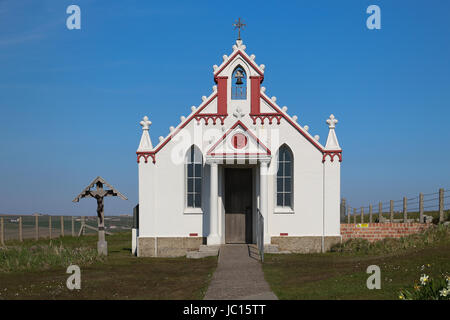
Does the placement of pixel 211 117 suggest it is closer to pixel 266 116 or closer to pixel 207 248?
pixel 266 116

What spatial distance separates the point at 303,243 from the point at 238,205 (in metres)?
3.25

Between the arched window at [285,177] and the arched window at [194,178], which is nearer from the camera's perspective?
the arched window at [285,177]

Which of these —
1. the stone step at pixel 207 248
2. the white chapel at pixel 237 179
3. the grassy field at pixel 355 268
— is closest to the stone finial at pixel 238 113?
the white chapel at pixel 237 179

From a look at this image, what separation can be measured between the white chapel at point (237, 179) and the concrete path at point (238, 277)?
190cm

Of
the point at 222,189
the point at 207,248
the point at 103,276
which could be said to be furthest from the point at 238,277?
the point at 222,189

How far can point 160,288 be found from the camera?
45.4ft

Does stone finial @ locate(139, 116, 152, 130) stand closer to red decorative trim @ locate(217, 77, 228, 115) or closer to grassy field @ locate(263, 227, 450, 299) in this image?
red decorative trim @ locate(217, 77, 228, 115)

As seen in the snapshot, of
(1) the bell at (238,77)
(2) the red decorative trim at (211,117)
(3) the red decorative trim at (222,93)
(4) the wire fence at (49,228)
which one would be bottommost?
(4) the wire fence at (49,228)

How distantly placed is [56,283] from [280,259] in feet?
27.4

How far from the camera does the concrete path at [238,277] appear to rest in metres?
12.4

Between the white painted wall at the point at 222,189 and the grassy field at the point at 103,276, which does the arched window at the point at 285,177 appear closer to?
the white painted wall at the point at 222,189

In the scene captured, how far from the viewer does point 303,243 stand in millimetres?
22469

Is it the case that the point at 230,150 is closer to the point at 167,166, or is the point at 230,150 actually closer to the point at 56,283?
the point at 167,166

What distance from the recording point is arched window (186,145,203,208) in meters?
22.9
